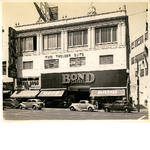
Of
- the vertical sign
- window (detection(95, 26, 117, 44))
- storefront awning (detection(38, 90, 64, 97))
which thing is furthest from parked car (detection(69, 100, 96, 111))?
the vertical sign

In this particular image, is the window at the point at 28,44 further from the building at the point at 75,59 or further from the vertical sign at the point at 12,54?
the vertical sign at the point at 12,54

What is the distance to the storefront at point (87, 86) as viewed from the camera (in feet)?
23.6

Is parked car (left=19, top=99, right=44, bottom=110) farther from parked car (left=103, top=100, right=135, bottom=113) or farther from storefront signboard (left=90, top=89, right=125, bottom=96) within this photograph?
parked car (left=103, top=100, right=135, bottom=113)

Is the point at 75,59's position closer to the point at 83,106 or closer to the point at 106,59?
the point at 106,59

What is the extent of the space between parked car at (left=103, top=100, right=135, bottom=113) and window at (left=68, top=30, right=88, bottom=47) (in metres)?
2.42

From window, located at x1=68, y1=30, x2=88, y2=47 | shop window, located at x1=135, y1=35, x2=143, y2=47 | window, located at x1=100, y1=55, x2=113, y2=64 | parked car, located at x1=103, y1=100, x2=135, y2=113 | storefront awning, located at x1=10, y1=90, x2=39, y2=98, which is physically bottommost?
parked car, located at x1=103, y1=100, x2=135, y2=113

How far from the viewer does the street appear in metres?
6.92

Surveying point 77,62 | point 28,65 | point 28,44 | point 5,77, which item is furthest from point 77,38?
point 5,77

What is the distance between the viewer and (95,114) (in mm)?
7035

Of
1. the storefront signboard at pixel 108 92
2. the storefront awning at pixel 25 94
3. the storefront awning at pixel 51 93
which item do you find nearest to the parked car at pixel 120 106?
the storefront signboard at pixel 108 92

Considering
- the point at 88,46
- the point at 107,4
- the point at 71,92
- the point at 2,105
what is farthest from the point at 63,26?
the point at 2,105

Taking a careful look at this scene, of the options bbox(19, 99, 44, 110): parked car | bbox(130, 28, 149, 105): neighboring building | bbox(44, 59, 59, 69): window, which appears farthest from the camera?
bbox(44, 59, 59, 69): window

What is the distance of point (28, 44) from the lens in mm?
7809

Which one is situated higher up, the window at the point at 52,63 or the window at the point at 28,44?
the window at the point at 28,44
